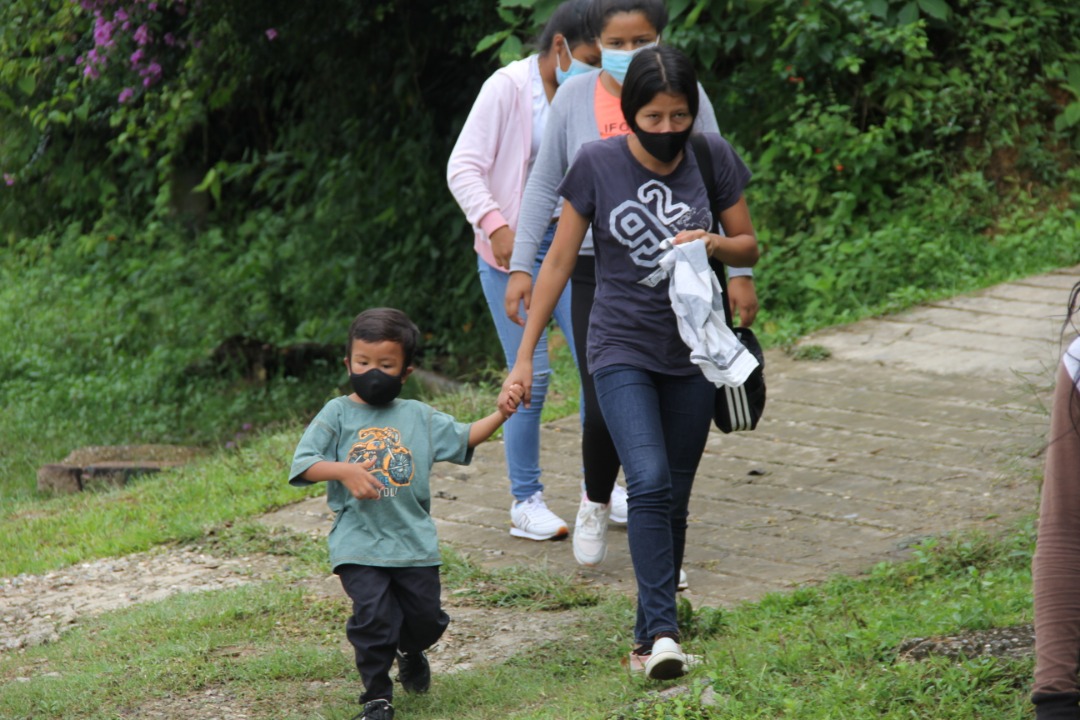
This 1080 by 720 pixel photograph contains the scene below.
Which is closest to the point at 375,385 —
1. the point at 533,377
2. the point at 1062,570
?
the point at 533,377

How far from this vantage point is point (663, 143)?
403 centimetres

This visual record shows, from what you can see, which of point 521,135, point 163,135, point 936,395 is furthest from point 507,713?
point 163,135

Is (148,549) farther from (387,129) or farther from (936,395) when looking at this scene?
(387,129)

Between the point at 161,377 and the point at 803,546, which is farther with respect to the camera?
the point at 161,377

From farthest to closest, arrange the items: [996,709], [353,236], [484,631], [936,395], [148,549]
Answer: [353,236] → [936,395] → [148,549] → [484,631] → [996,709]

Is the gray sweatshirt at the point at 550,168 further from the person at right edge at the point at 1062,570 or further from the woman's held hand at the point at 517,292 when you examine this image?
the person at right edge at the point at 1062,570

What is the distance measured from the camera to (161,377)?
36.7 feet

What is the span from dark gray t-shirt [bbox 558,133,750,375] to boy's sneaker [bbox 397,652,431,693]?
949mm

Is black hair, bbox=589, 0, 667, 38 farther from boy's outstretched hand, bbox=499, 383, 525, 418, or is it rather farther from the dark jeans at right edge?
boy's outstretched hand, bbox=499, 383, 525, 418

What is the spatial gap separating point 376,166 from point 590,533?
713cm

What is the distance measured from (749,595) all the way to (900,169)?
5.29m

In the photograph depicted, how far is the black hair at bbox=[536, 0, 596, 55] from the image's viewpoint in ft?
15.9

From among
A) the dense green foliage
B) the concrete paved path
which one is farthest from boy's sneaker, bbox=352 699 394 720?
the dense green foliage

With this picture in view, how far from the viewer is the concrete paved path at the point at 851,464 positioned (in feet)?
17.1
